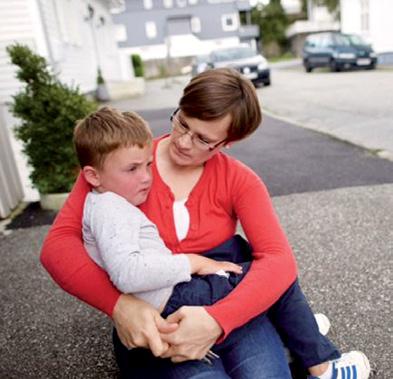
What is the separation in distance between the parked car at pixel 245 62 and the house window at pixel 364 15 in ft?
29.8

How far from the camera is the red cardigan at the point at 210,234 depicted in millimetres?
1608

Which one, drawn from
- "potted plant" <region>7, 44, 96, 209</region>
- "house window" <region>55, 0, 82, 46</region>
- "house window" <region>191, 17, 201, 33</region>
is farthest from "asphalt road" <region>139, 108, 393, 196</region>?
"house window" <region>191, 17, 201, 33</region>

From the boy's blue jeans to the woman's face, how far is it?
37 cm

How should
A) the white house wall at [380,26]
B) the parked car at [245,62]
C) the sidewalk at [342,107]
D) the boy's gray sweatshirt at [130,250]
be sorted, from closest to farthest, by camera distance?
the boy's gray sweatshirt at [130,250], the sidewalk at [342,107], the parked car at [245,62], the white house wall at [380,26]

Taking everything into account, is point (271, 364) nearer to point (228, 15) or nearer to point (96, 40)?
point (96, 40)

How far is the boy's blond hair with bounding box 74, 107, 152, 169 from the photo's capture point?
5.26 ft

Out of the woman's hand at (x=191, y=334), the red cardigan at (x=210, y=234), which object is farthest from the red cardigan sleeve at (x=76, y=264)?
the woman's hand at (x=191, y=334)

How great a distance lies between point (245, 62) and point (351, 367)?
15.0 meters

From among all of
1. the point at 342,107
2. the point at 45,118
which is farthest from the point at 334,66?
the point at 45,118

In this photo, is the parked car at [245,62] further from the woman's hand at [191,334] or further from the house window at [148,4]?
the house window at [148,4]

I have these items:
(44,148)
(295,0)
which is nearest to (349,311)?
(44,148)

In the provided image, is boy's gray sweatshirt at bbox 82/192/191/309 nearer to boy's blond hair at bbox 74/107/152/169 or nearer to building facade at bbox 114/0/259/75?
boy's blond hair at bbox 74/107/152/169

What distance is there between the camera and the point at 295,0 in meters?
50.3

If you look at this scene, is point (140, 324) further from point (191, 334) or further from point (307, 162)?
point (307, 162)
